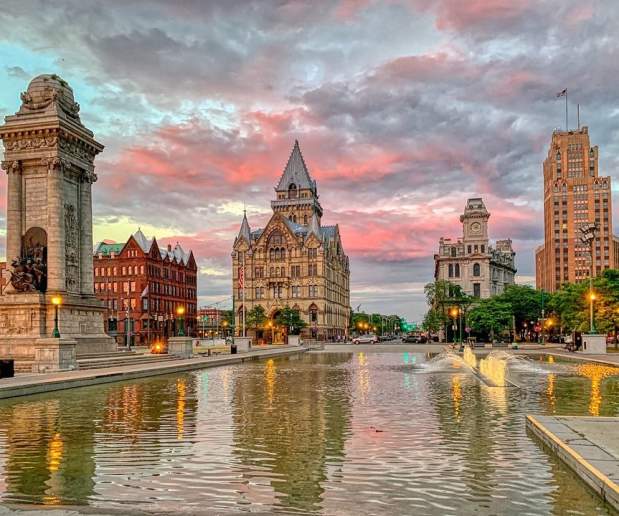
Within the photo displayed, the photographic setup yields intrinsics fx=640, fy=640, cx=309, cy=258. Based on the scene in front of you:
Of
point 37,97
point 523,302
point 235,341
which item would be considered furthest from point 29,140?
point 523,302

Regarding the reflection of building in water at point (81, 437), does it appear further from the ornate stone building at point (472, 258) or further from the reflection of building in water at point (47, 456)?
the ornate stone building at point (472, 258)

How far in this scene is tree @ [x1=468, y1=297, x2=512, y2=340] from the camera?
112 m

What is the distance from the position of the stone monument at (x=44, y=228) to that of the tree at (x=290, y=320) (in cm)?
9287

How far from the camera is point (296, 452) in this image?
44.2ft

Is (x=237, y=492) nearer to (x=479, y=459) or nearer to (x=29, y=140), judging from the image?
(x=479, y=459)

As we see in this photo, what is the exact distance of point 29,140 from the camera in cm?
4191

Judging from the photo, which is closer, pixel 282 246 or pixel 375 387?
pixel 375 387

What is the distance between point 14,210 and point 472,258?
463 feet

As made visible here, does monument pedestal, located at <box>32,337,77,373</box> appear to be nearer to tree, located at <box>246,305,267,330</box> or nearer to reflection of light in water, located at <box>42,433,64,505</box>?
reflection of light in water, located at <box>42,433,64,505</box>

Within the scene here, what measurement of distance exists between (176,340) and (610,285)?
160 feet

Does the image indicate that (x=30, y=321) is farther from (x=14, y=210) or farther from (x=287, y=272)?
(x=287, y=272)

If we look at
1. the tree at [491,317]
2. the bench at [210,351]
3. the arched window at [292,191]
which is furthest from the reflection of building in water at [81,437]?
the arched window at [292,191]

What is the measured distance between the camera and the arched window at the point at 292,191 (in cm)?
17357

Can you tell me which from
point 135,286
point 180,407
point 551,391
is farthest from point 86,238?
point 135,286
